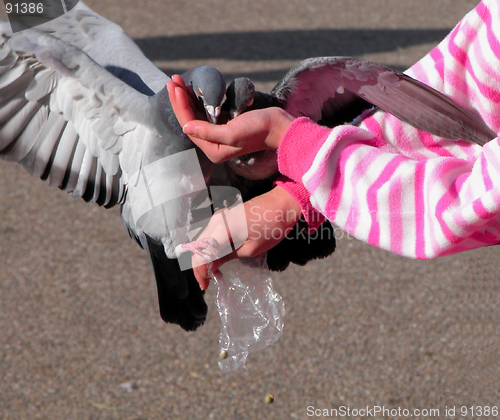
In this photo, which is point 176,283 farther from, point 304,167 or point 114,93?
point 304,167

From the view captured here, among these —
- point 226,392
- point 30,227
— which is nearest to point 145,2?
point 30,227

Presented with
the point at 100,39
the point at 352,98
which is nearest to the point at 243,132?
the point at 352,98

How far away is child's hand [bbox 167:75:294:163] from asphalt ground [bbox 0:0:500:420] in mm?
659

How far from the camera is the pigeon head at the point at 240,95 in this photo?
143 cm

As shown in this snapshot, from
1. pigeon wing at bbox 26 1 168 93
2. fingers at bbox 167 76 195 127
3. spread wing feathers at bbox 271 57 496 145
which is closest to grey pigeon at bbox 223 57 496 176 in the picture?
spread wing feathers at bbox 271 57 496 145

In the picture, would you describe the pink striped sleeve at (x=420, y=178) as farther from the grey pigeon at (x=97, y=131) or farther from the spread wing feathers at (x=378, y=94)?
the grey pigeon at (x=97, y=131)

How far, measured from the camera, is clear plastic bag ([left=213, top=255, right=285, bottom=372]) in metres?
1.60

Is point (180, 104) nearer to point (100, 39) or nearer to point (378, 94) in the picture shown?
point (378, 94)

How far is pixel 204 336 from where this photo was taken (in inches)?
103

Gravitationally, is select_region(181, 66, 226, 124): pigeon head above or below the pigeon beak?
above

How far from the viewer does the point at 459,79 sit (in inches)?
49.6

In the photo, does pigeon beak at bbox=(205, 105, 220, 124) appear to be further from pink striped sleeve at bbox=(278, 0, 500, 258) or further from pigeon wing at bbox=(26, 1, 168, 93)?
pigeon wing at bbox=(26, 1, 168, 93)

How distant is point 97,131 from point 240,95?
42cm

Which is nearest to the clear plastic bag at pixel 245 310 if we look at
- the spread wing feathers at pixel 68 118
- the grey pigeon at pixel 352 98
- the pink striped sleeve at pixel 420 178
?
the grey pigeon at pixel 352 98
